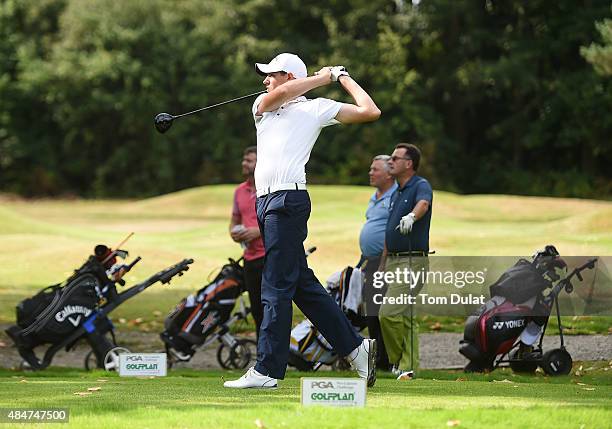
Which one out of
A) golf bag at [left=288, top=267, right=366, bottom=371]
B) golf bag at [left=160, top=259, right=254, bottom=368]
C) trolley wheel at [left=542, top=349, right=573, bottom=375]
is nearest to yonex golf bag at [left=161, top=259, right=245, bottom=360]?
golf bag at [left=160, top=259, right=254, bottom=368]

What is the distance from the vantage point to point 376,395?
6566 mm

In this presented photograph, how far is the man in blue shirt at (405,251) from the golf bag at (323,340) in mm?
445

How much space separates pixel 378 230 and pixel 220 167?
135ft

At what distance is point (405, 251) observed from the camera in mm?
9609

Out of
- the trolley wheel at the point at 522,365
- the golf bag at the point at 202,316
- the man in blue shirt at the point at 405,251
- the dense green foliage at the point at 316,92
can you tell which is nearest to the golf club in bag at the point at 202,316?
the golf bag at the point at 202,316

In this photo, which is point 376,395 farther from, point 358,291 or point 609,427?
point 358,291

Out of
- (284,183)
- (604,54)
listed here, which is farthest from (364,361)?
(604,54)

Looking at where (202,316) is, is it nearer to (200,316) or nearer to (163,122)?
(200,316)

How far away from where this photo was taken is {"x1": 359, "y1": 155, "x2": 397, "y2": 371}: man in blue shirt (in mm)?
10219

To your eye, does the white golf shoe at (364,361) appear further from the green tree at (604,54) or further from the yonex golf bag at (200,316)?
the green tree at (604,54)

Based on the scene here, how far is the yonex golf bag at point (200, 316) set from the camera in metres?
11.2

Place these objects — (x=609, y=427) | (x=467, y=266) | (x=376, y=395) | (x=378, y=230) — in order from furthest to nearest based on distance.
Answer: (x=378, y=230) < (x=467, y=266) < (x=376, y=395) < (x=609, y=427)

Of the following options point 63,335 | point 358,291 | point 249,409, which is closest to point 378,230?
point 358,291

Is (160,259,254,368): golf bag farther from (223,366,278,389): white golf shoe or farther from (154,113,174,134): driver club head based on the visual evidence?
(223,366,278,389): white golf shoe
